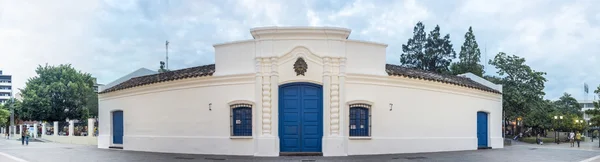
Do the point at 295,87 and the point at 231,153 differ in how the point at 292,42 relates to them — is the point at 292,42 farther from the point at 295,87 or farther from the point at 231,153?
the point at 231,153

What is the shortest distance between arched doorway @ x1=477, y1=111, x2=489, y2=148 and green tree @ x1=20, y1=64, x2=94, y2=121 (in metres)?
36.6

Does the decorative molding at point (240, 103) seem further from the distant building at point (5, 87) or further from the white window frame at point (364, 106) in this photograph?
the distant building at point (5, 87)

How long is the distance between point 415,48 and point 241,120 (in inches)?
1492

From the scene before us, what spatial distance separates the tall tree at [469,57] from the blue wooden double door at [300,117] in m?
34.0

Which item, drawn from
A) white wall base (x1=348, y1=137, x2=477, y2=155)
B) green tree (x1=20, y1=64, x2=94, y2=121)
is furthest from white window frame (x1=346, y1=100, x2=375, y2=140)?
green tree (x1=20, y1=64, x2=94, y2=121)

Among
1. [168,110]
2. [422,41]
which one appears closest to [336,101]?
[168,110]

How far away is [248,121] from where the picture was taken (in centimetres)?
1872

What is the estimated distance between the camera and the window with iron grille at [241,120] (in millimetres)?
18688

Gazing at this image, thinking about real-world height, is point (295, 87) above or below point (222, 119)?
above

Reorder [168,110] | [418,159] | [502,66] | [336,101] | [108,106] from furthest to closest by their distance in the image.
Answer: [502,66] → [108,106] → [168,110] → [336,101] → [418,159]

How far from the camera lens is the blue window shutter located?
1869 cm

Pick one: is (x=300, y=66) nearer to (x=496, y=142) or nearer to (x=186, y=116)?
(x=186, y=116)

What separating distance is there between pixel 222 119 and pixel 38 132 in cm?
3840

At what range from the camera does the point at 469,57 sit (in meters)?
50.7
